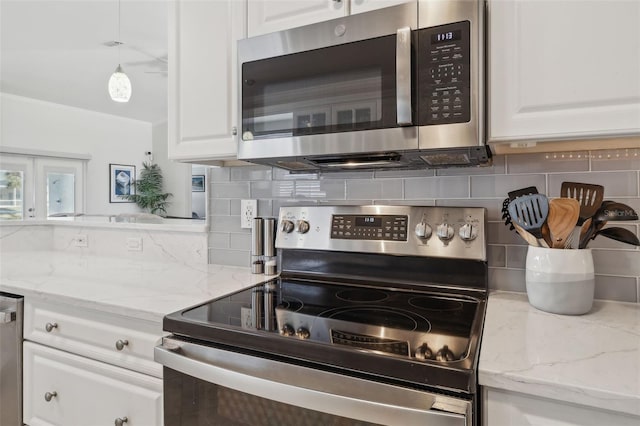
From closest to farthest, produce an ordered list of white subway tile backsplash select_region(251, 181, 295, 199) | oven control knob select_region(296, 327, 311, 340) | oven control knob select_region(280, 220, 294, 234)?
1. oven control knob select_region(296, 327, 311, 340)
2. oven control knob select_region(280, 220, 294, 234)
3. white subway tile backsplash select_region(251, 181, 295, 199)

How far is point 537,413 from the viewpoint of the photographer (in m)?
0.70

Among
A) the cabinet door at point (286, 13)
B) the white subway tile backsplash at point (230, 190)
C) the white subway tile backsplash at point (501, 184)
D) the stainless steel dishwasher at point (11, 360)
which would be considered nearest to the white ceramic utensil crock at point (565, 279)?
the white subway tile backsplash at point (501, 184)

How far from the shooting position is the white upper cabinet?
1.17 meters

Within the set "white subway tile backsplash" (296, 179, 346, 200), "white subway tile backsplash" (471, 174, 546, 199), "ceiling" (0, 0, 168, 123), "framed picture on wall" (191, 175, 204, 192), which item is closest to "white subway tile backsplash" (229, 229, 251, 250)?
"white subway tile backsplash" (296, 179, 346, 200)

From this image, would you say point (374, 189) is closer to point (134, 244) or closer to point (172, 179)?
point (134, 244)

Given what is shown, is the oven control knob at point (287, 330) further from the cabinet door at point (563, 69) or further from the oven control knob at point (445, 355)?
the cabinet door at point (563, 69)

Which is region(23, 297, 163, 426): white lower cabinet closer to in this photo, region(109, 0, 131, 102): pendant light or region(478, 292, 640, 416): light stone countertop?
region(478, 292, 640, 416): light stone countertop

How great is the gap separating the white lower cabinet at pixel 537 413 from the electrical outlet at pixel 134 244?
1.80 meters

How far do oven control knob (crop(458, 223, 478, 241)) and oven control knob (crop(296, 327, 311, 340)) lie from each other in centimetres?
60

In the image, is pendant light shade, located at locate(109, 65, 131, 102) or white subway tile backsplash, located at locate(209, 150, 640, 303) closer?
white subway tile backsplash, located at locate(209, 150, 640, 303)

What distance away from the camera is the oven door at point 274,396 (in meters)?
0.71

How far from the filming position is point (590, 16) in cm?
94

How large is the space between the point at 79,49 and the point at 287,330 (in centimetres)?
488

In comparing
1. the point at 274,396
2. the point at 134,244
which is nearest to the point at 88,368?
the point at 274,396
